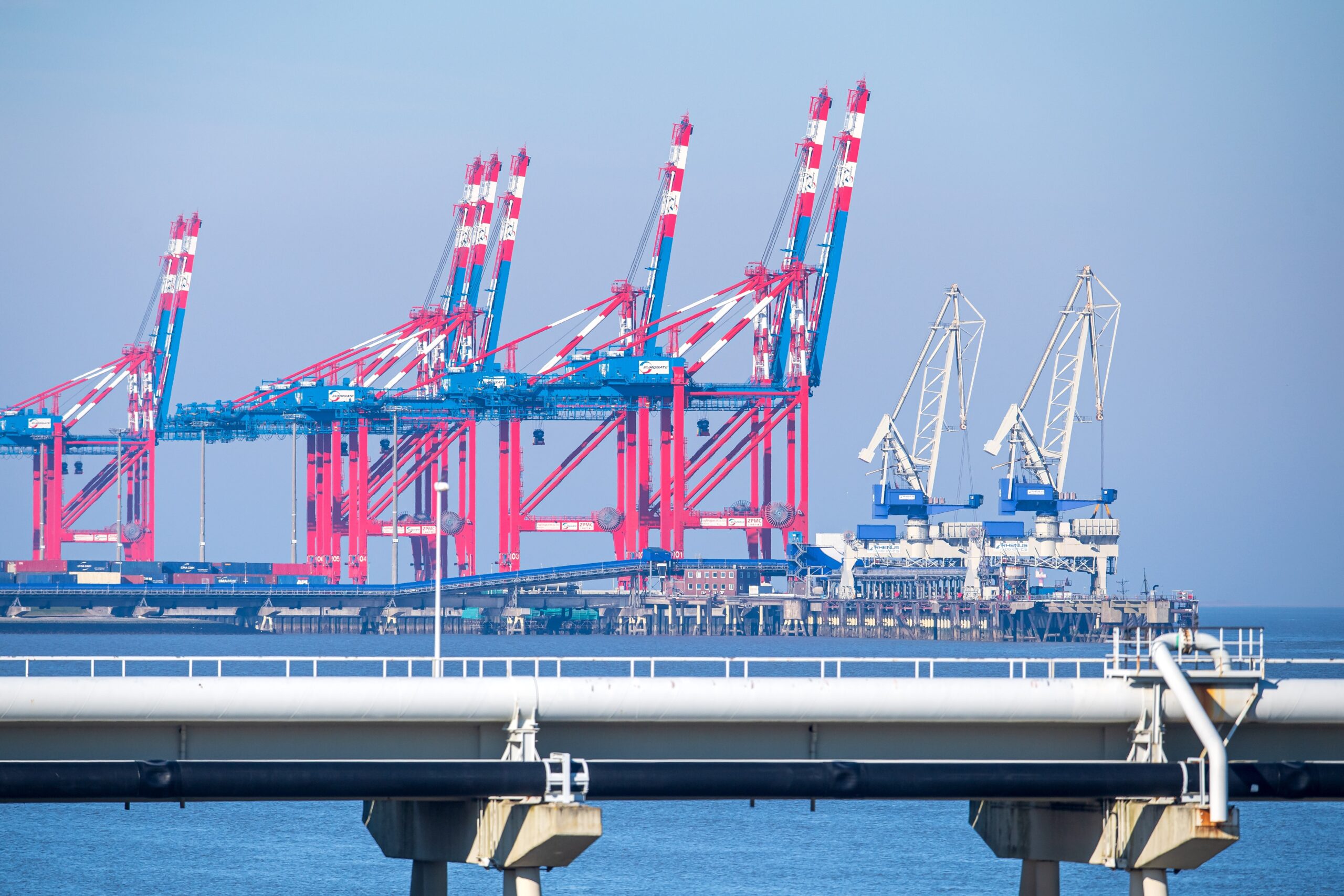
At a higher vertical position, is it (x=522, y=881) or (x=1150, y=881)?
(x=522, y=881)

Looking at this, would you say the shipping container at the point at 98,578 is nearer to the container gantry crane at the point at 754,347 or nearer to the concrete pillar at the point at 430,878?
the container gantry crane at the point at 754,347

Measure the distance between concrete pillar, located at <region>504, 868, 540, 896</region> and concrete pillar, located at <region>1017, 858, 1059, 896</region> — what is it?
8.46 metres

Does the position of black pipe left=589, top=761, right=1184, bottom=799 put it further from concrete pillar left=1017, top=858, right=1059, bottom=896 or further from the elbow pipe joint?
concrete pillar left=1017, top=858, right=1059, bottom=896

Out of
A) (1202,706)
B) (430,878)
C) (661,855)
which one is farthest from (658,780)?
(661,855)

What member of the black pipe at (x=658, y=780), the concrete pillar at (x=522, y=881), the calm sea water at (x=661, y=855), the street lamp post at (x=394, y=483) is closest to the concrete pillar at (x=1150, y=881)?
the black pipe at (x=658, y=780)

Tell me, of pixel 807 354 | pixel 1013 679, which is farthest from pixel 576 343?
pixel 1013 679

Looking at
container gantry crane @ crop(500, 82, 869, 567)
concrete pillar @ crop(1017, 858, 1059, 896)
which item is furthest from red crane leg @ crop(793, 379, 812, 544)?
concrete pillar @ crop(1017, 858, 1059, 896)

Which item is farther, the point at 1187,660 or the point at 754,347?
the point at 754,347

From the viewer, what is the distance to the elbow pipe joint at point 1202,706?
30188 mm

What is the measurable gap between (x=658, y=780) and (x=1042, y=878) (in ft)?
25.5

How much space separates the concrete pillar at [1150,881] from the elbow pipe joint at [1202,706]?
5.34 ft

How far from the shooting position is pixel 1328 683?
31891 millimetres

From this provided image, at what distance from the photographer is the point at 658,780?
29.5m

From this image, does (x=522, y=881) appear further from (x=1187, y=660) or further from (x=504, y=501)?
(x=504, y=501)
